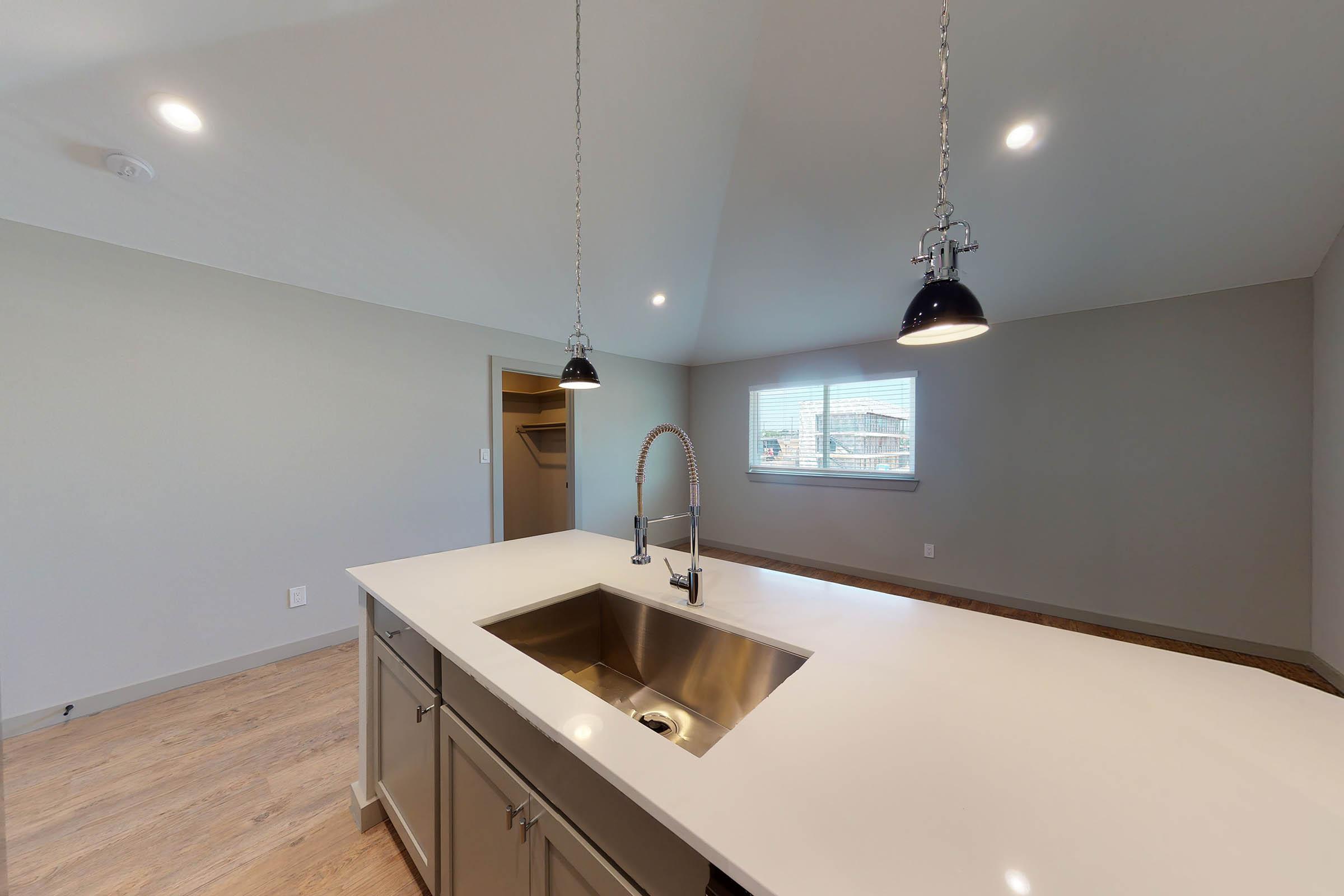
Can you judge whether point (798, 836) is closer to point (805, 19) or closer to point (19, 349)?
point (805, 19)

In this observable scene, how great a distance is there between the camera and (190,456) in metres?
2.31

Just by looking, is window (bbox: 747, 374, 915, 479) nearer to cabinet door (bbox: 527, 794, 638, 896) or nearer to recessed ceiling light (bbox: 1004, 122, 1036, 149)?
recessed ceiling light (bbox: 1004, 122, 1036, 149)

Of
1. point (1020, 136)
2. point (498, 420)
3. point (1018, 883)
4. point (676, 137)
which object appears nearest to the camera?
point (1018, 883)

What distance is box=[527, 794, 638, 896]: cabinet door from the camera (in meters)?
0.71

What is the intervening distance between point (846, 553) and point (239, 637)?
441 centimetres

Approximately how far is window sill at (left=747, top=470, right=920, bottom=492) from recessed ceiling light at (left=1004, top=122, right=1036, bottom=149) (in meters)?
2.42

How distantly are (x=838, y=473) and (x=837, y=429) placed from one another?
435 mm

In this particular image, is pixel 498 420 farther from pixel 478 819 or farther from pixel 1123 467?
pixel 1123 467

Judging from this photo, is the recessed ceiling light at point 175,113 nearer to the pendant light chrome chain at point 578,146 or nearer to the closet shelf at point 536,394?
the pendant light chrome chain at point 578,146

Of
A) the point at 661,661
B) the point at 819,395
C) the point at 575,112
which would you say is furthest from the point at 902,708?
the point at 819,395

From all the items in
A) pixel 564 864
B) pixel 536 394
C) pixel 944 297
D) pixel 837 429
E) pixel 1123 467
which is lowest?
pixel 564 864

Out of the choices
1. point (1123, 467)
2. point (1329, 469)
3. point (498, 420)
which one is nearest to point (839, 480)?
point (1123, 467)

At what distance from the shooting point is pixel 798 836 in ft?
1.75

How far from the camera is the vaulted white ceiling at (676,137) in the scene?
1667 millimetres
